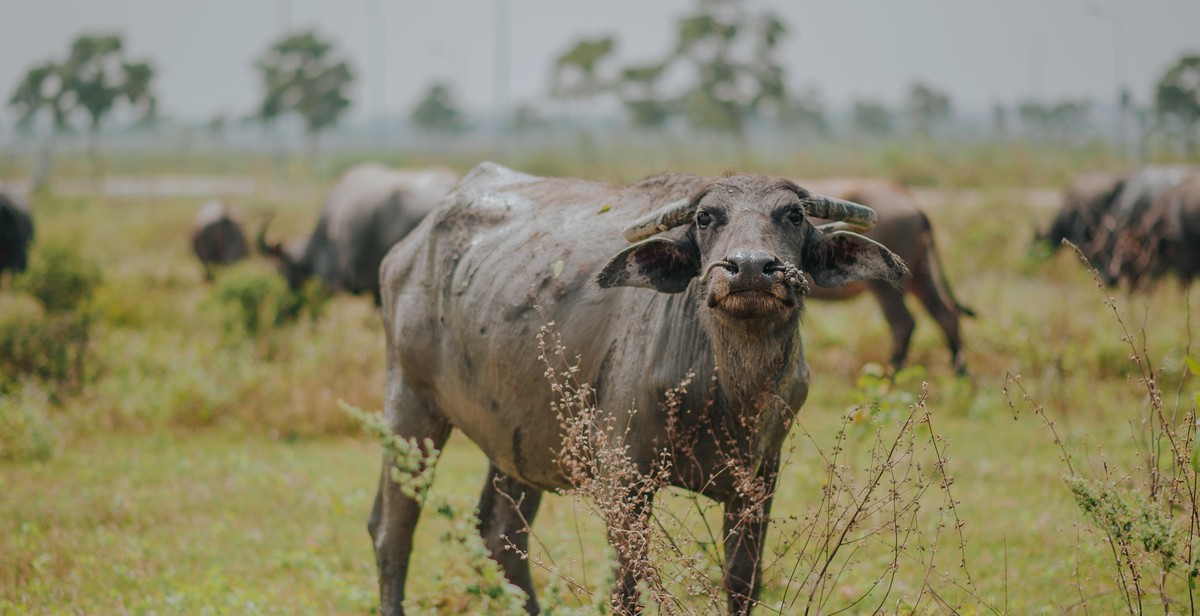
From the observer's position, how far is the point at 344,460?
26.8 feet

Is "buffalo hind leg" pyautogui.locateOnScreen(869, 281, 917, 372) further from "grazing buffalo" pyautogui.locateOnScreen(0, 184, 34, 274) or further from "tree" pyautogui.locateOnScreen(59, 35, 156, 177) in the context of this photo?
"tree" pyautogui.locateOnScreen(59, 35, 156, 177)

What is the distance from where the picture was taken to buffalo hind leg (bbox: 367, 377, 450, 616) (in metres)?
4.74

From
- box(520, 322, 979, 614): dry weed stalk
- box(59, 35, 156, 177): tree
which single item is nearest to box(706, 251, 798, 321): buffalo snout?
box(520, 322, 979, 614): dry weed stalk

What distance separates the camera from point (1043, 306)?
41.2 feet

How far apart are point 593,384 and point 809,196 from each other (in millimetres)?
1038

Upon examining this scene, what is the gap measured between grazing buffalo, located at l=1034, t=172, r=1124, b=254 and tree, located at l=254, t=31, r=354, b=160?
4063cm

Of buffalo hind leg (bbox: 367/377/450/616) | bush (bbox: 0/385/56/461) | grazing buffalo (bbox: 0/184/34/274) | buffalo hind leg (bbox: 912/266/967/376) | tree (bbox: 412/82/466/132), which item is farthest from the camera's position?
tree (bbox: 412/82/466/132)

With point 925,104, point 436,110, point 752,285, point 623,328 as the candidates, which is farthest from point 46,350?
point 925,104

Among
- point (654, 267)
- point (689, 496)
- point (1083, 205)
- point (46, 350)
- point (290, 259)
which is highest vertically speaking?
point (654, 267)

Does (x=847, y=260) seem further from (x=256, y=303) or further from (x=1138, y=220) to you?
(x=1138, y=220)

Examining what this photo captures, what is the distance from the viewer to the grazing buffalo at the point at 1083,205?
16.9 metres

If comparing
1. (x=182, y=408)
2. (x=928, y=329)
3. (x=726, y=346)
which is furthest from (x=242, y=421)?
(x=928, y=329)

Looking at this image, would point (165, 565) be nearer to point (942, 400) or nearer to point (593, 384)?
point (593, 384)

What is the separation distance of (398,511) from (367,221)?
9.64 meters
